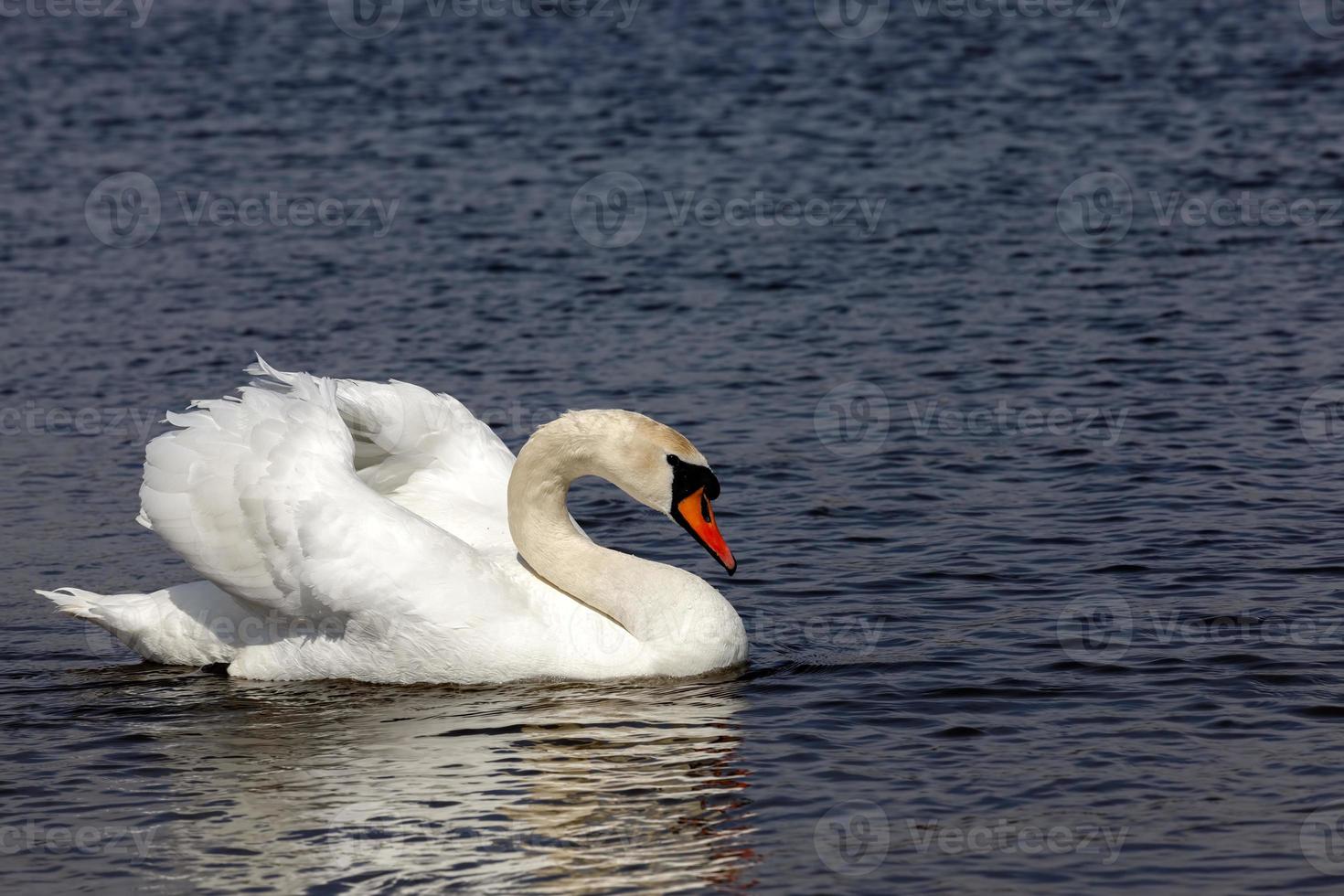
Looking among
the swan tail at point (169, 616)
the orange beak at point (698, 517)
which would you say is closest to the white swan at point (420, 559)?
the orange beak at point (698, 517)

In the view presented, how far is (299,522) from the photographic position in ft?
32.3

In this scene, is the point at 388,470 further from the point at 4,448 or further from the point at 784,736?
the point at 4,448

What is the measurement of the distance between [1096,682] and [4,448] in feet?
29.9

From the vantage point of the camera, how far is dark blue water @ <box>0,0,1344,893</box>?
8383 mm

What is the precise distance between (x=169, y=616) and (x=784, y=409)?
5.82 meters

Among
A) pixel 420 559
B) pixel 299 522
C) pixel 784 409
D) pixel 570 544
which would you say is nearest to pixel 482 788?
pixel 420 559

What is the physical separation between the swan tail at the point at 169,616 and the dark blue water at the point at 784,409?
0.29 meters

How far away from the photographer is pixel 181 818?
863 cm

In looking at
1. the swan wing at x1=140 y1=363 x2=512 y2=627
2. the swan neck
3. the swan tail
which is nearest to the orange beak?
the swan neck

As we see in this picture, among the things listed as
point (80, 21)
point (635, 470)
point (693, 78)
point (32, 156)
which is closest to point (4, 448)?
point (635, 470)

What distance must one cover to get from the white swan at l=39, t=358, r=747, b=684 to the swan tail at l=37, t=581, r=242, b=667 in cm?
21

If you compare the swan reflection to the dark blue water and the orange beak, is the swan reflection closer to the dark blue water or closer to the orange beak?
the dark blue water

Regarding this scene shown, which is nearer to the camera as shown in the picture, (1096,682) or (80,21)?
(1096,682)

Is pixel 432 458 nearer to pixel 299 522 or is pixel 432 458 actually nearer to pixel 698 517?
pixel 299 522
